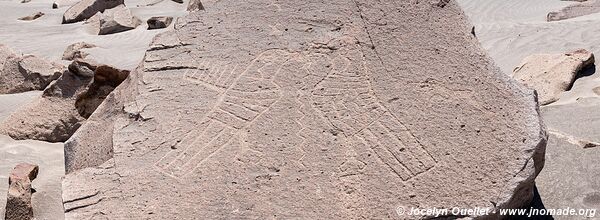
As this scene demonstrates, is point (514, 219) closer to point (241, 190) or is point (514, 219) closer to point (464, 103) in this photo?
point (464, 103)

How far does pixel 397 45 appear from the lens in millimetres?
2617

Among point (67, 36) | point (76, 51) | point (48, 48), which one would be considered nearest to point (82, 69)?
point (76, 51)

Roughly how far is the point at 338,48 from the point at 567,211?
1.00 m

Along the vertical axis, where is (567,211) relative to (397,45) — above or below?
below

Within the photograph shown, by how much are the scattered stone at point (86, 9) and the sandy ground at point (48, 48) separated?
167mm

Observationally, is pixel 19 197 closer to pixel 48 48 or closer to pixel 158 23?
pixel 48 48

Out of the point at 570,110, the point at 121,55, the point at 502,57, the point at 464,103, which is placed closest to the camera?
the point at 464,103

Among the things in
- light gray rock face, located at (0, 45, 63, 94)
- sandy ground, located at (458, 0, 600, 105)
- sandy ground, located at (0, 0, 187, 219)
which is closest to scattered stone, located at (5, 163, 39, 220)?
sandy ground, located at (0, 0, 187, 219)

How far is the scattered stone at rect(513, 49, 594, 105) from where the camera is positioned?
3621 mm

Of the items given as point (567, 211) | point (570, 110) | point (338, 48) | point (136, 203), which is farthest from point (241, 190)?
point (570, 110)

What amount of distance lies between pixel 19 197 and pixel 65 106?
102 cm

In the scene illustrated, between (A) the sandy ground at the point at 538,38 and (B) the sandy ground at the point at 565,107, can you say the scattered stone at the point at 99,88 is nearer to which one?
(B) the sandy ground at the point at 565,107

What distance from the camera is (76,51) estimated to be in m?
5.43

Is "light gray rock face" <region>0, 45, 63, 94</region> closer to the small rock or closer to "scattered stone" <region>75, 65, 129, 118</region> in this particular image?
the small rock
